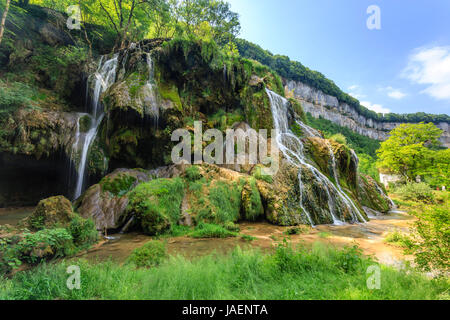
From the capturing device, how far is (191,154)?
11.7 meters

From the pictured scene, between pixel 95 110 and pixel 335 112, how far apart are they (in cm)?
8034

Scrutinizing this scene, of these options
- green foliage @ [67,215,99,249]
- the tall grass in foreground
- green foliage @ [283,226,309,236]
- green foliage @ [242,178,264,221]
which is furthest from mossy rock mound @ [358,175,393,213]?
green foliage @ [67,215,99,249]

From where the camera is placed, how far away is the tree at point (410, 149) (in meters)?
24.0

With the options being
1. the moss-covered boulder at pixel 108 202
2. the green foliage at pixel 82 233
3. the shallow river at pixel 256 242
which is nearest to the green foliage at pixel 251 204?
the shallow river at pixel 256 242

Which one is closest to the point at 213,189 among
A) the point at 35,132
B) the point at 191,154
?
the point at 191,154

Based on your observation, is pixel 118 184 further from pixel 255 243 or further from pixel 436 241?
pixel 436 241

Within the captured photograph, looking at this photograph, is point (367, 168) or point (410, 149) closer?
point (410, 149)

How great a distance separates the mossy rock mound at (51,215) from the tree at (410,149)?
33.5m

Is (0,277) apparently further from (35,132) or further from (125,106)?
(35,132)

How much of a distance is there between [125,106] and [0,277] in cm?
873

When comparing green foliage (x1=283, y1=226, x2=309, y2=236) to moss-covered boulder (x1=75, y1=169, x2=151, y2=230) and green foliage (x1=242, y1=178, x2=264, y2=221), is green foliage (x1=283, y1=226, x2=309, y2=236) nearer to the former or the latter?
green foliage (x1=242, y1=178, x2=264, y2=221)

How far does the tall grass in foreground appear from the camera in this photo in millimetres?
2615

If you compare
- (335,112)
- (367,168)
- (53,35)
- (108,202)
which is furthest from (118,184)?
(335,112)

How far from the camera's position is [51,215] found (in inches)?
222
